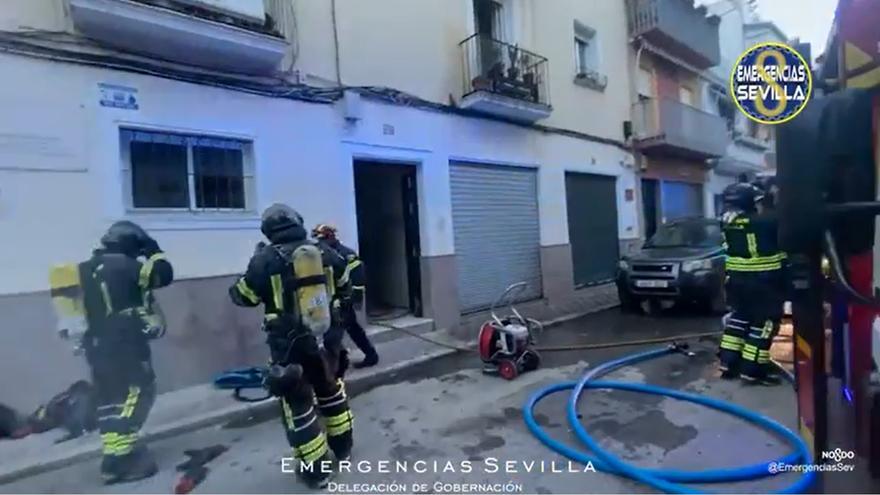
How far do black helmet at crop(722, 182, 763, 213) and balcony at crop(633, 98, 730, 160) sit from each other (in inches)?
330

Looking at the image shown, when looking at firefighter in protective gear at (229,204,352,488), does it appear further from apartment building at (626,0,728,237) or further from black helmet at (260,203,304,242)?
apartment building at (626,0,728,237)

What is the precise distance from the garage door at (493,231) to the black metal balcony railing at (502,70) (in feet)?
4.37

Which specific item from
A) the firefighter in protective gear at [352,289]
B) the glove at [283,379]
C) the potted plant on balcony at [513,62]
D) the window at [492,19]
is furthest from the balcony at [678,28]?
the glove at [283,379]

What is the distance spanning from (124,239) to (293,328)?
1469 millimetres

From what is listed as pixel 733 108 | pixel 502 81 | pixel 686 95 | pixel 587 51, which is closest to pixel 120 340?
pixel 502 81

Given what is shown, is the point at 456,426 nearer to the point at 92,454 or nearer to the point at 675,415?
the point at 675,415

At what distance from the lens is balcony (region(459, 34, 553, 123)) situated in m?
8.88

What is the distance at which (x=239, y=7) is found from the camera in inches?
237

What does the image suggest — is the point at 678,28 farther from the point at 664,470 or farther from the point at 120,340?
the point at 120,340

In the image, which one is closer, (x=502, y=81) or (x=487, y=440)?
(x=487, y=440)

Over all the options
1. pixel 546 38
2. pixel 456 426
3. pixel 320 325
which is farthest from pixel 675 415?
pixel 546 38

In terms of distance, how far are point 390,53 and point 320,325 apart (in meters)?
5.58

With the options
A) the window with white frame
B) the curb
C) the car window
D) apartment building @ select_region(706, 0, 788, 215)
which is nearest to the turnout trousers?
the curb

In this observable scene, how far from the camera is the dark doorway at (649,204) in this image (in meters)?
14.3
